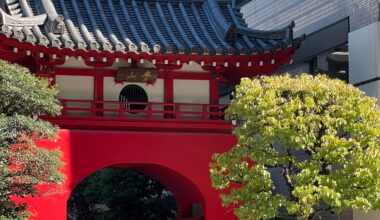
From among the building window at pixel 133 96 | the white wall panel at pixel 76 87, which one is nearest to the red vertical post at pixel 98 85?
the white wall panel at pixel 76 87

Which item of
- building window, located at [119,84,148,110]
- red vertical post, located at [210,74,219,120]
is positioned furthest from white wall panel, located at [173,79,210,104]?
building window, located at [119,84,148,110]

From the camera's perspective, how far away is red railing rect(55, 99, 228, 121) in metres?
16.5

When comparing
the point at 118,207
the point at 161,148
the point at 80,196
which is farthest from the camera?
the point at 80,196

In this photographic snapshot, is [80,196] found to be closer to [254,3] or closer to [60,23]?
[254,3]

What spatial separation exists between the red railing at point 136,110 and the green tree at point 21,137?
85.4 inches

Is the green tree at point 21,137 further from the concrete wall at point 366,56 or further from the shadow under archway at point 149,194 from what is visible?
the concrete wall at point 366,56

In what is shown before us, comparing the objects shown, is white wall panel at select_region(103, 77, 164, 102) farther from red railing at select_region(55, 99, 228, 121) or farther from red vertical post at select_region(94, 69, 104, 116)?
red railing at select_region(55, 99, 228, 121)

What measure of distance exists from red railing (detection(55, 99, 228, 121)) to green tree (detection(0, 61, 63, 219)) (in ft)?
7.11

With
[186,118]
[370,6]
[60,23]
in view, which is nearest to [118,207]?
[186,118]

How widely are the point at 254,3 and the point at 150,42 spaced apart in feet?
27.6

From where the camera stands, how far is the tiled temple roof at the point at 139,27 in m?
15.8

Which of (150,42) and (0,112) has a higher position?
(150,42)

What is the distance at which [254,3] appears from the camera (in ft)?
79.9

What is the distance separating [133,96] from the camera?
56.5 feet
